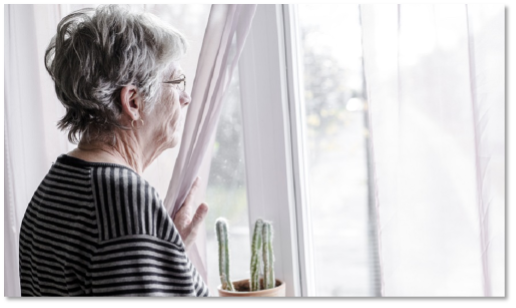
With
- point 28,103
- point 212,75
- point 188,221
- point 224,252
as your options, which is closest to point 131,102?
point 212,75

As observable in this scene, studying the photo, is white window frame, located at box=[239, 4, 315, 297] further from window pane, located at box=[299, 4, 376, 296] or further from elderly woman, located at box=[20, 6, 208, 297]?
elderly woman, located at box=[20, 6, 208, 297]

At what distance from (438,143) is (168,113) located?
0.63m

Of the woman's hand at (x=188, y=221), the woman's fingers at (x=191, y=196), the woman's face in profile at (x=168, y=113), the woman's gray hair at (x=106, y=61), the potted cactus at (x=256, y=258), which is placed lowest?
the potted cactus at (x=256, y=258)

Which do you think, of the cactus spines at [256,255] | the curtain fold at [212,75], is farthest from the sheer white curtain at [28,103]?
the cactus spines at [256,255]

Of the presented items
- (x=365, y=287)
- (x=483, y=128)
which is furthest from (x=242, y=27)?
(x=365, y=287)

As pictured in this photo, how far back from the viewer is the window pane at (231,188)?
1.71m

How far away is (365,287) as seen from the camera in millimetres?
1705

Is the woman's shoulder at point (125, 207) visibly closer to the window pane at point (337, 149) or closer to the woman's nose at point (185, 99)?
the woman's nose at point (185, 99)

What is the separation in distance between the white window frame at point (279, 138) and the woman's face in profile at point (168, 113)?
1.36ft

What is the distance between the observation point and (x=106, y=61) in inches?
45.1

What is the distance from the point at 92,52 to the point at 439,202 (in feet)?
2.80

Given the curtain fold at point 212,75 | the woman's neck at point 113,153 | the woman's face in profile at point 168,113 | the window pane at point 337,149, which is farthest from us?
the window pane at point 337,149

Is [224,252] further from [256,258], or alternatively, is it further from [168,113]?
[168,113]

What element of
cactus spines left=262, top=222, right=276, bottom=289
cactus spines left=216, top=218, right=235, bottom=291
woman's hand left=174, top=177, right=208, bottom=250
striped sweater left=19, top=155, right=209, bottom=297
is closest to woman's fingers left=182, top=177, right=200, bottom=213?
woman's hand left=174, top=177, right=208, bottom=250
